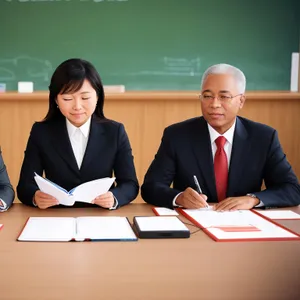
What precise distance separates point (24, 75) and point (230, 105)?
2578mm

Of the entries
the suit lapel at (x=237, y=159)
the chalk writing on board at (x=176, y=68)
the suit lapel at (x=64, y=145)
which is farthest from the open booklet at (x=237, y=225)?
the chalk writing on board at (x=176, y=68)

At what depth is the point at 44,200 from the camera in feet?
6.85

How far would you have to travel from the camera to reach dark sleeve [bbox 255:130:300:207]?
2271mm

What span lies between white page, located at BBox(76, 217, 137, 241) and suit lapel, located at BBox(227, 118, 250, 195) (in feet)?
2.13

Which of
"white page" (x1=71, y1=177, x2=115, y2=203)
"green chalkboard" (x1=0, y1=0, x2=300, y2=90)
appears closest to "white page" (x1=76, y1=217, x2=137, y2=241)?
"white page" (x1=71, y1=177, x2=115, y2=203)

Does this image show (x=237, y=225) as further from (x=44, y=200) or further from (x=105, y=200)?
(x=44, y=200)

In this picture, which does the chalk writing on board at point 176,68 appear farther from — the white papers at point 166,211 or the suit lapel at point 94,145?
the white papers at point 166,211

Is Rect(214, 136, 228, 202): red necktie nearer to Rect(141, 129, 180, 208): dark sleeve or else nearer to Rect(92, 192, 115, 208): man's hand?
Rect(141, 129, 180, 208): dark sleeve

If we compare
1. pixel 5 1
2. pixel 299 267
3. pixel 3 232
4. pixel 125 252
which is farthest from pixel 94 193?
pixel 5 1

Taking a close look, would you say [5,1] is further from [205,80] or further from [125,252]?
[125,252]

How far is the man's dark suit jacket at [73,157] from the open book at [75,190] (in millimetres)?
297

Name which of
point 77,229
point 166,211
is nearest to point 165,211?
point 166,211

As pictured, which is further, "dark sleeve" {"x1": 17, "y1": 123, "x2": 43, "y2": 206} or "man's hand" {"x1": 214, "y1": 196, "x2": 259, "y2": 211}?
"dark sleeve" {"x1": 17, "y1": 123, "x2": 43, "y2": 206}

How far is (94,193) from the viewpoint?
207 cm
